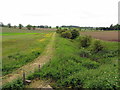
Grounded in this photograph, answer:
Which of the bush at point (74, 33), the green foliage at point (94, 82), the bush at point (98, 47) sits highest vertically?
the bush at point (74, 33)

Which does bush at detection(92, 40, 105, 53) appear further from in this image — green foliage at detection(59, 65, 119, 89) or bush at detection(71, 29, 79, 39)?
bush at detection(71, 29, 79, 39)

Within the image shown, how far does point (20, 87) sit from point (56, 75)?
313cm

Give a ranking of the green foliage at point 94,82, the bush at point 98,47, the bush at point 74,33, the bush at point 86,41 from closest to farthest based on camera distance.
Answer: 1. the green foliage at point 94,82
2. the bush at point 98,47
3. the bush at point 86,41
4. the bush at point 74,33

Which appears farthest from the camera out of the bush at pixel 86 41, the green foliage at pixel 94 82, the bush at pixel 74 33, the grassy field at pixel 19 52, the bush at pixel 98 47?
the bush at pixel 74 33

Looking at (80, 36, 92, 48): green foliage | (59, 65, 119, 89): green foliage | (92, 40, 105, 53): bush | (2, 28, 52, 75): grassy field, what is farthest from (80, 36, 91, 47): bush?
(59, 65, 119, 89): green foliage

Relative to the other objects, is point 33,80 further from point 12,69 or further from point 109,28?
point 109,28

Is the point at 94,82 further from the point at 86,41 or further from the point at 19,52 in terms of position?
the point at 86,41

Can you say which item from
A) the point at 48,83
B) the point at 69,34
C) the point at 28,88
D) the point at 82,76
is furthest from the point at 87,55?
the point at 69,34

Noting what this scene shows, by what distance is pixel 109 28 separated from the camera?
101 m

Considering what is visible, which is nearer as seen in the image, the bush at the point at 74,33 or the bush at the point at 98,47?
the bush at the point at 98,47

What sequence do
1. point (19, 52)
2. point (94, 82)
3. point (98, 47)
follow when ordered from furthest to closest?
point (19, 52) < point (98, 47) < point (94, 82)

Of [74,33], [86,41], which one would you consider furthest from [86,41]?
[74,33]

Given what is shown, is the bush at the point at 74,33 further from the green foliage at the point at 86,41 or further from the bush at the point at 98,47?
the bush at the point at 98,47

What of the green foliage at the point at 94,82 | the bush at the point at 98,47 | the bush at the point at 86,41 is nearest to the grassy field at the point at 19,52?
the green foliage at the point at 94,82
